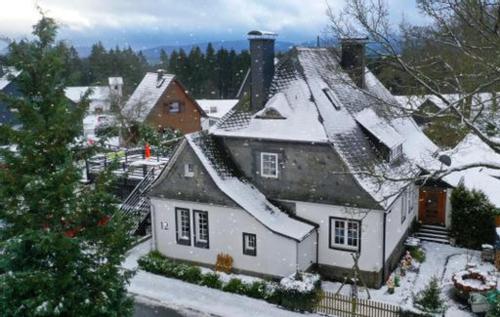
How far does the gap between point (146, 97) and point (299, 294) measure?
36147 millimetres

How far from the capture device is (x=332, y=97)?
2416 centimetres

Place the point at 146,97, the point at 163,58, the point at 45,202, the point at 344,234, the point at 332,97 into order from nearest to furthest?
1. the point at 45,202
2. the point at 344,234
3. the point at 332,97
4. the point at 146,97
5. the point at 163,58

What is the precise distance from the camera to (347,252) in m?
22.3

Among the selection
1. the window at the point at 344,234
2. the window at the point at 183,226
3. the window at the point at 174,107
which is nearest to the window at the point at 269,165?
the window at the point at 344,234

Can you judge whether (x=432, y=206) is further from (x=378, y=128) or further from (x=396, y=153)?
(x=378, y=128)

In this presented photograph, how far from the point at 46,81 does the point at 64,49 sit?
1000 millimetres

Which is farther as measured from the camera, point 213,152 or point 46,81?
point 213,152

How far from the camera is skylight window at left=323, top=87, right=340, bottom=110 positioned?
2391 centimetres

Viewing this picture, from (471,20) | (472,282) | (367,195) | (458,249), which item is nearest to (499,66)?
(471,20)

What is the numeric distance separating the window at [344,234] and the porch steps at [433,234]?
657 centimetres

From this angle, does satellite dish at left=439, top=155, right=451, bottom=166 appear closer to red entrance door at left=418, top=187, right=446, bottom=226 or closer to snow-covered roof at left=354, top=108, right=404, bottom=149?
snow-covered roof at left=354, top=108, right=404, bottom=149

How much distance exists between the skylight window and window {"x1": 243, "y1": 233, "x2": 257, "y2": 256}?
22.9 feet

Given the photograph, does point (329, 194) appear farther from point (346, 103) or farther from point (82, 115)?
point (82, 115)

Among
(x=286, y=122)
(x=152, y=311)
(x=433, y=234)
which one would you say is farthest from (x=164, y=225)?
(x=433, y=234)
